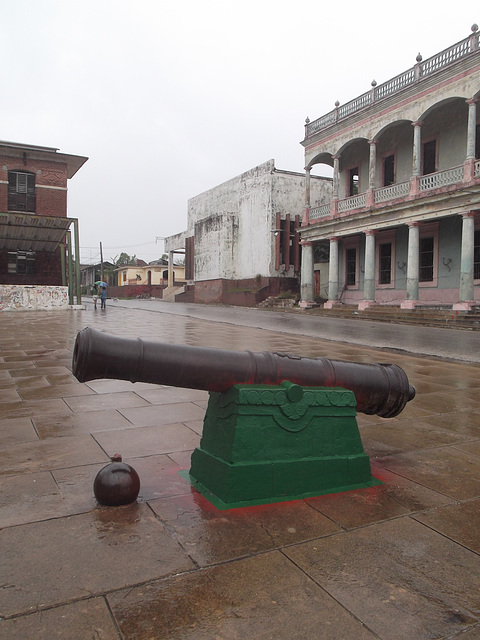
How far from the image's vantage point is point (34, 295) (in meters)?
23.0

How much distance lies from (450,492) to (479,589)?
0.92m

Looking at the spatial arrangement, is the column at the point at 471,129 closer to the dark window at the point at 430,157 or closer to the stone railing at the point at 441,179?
the stone railing at the point at 441,179

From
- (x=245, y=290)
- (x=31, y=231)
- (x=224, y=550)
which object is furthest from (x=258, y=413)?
(x=245, y=290)

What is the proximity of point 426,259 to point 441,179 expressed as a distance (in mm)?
3547

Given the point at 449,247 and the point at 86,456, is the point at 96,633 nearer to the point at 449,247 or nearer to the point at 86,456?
the point at 86,456

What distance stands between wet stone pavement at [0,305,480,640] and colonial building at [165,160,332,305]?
24.8 m

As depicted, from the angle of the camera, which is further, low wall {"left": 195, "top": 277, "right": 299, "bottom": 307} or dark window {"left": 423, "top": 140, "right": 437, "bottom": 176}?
low wall {"left": 195, "top": 277, "right": 299, "bottom": 307}

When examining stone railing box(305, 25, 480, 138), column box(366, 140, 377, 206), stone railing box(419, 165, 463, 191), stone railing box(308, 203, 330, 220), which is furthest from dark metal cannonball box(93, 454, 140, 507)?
stone railing box(308, 203, 330, 220)

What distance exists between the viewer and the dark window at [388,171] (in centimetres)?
2227

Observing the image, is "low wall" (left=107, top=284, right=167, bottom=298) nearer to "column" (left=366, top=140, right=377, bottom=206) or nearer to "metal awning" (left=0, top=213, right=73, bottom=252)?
"metal awning" (left=0, top=213, right=73, bottom=252)

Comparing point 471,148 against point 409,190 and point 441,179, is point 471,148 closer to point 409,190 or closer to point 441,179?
point 441,179

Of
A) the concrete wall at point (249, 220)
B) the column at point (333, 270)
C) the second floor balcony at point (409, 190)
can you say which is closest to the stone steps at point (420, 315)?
the column at point (333, 270)

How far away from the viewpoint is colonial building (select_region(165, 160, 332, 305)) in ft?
97.8

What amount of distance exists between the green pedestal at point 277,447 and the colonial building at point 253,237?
2508 centimetres
